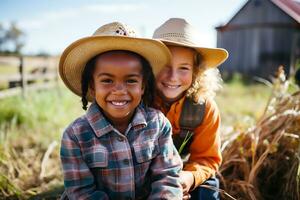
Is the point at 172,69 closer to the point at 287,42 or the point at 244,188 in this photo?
the point at 244,188

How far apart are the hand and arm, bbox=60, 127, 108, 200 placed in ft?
1.48

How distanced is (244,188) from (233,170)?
12.2 inches

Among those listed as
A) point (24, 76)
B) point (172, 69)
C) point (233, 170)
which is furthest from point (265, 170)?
point (24, 76)

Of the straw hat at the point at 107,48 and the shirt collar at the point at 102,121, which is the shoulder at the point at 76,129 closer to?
the shirt collar at the point at 102,121

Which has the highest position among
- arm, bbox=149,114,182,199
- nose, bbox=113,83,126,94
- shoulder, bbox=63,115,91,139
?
nose, bbox=113,83,126,94

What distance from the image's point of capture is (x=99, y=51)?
179 centimetres

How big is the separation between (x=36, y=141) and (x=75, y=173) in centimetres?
256

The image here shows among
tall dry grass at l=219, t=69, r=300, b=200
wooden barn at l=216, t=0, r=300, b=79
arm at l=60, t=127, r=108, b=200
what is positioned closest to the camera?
arm at l=60, t=127, r=108, b=200

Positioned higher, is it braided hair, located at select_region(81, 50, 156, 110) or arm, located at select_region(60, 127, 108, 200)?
braided hair, located at select_region(81, 50, 156, 110)

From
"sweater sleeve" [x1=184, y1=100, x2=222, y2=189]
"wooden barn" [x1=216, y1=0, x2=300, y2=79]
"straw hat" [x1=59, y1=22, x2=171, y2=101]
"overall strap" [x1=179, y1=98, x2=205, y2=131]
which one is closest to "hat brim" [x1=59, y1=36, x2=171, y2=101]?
"straw hat" [x1=59, y1=22, x2=171, y2=101]

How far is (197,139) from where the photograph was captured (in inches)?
86.4

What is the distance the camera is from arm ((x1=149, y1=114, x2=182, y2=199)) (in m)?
1.75

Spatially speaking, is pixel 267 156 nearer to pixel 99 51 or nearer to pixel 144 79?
pixel 144 79

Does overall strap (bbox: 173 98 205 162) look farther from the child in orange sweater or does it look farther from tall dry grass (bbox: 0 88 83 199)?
tall dry grass (bbox: 0 88 83 199)
